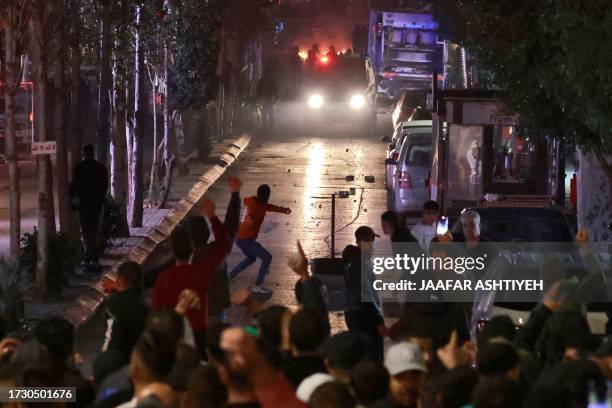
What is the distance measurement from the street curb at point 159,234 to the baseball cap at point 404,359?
824 cm

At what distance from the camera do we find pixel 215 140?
3978cm

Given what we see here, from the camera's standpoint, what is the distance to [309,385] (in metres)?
7.33

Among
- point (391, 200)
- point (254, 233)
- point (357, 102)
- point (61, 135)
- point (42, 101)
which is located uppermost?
point (42, 101)

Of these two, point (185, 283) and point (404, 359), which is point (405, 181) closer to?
point (185, 283)

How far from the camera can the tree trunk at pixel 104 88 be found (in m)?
21.3

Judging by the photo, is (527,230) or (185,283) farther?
(527,230)

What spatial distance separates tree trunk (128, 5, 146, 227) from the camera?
2430 cm

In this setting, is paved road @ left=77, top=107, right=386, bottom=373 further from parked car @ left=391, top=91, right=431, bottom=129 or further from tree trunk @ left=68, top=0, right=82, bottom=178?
tree trunk @ left=68, top=0, right=82, bottom=178

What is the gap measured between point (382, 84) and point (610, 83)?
30.9 metres

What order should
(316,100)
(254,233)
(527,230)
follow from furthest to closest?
(316,100)
(254,233)
(527,230)

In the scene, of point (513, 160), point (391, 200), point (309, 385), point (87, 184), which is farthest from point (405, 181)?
point (309, 385)

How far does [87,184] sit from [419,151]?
8026 mm

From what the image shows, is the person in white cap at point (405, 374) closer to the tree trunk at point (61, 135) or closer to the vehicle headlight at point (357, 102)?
the tree trunk at point (61, 135)

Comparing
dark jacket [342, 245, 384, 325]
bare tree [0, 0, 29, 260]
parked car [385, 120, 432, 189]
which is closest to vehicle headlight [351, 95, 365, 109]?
parked car [385, 120, 432, 189]
